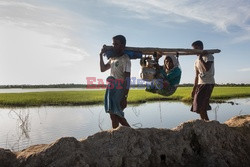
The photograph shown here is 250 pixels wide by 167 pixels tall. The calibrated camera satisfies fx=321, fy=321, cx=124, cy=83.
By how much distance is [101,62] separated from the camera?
497 centimetres

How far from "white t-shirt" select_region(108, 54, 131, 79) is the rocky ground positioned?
1158mm

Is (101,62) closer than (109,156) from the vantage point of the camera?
No

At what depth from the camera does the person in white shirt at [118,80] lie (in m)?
4.70

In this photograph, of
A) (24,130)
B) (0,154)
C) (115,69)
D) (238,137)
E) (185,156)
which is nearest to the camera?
(0,154)

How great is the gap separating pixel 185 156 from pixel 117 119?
1.42 m

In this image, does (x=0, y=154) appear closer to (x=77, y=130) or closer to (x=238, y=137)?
(x=238, y=137)

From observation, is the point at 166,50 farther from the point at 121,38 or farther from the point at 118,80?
the point at 118,80

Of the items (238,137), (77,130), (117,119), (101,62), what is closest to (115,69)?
(101,62)

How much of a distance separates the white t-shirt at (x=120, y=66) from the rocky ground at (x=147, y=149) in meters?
1.16

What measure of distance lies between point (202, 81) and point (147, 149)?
2.65 metres

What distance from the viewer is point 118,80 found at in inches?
187

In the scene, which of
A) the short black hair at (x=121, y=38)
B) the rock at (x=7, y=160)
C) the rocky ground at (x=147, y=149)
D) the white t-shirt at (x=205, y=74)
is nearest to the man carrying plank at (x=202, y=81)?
the white t-shirt at (x=205, y=74)

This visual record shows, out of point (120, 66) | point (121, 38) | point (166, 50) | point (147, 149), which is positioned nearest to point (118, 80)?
point (120, 66)

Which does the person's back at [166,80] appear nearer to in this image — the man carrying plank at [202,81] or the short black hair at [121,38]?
the short black hair at [121,38]
